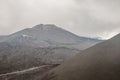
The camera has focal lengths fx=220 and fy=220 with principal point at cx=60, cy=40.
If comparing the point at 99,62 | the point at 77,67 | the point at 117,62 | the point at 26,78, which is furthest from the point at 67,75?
the point at 26,78

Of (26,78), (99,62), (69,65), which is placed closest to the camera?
(99,62)

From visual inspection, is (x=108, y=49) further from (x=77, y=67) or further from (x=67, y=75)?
(x=67, y=75)

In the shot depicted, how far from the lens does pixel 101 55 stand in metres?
61.9

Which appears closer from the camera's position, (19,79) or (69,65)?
(69,65)

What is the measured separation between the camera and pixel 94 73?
2159 inches

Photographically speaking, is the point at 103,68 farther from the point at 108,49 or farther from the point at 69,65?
the point at 69,65

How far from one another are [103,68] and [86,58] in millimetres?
11779

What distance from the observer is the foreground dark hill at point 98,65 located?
5267 centimetres

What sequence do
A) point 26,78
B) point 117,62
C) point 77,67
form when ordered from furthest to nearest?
point 26,78 < point 77,67 < point 117,62

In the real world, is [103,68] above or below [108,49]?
below

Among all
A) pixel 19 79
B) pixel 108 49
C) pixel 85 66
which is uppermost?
pixel 108 49

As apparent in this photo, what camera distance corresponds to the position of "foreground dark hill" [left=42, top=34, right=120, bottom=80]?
2074 inches

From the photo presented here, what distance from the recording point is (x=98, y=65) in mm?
57562

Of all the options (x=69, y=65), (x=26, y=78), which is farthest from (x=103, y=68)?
(x=26, y=78)
